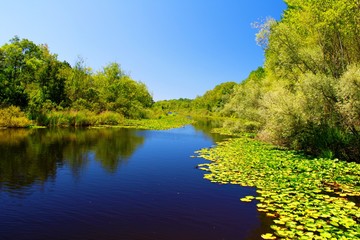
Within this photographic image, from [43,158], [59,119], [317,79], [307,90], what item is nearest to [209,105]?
[59,119]

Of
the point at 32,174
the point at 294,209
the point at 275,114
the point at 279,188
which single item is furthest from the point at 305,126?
the point at 32,174

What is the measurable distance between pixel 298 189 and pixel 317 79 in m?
9.76

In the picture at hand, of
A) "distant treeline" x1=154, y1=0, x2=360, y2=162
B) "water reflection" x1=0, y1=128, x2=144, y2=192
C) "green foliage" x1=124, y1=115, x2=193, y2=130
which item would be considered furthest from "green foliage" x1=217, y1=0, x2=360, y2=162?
"green foliage" x1=124, y1=115, x2=193, y2=130

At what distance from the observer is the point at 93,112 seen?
49.5m

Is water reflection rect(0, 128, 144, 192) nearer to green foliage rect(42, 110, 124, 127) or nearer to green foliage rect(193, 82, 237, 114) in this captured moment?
green foliage rect(42, 110, 124, 127)

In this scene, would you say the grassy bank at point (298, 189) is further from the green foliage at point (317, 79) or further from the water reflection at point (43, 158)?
the water reflection at point (43, 158)

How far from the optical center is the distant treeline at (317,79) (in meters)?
18.3

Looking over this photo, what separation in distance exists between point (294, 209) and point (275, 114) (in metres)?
12.4

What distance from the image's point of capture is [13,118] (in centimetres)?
3541

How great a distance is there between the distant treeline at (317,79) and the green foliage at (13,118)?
30103 millimetres

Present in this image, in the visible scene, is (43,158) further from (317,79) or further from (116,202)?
(317,79)

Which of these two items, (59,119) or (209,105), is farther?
(209,105)

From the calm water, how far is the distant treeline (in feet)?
29.2

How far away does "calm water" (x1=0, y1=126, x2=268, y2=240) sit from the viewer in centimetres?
830
